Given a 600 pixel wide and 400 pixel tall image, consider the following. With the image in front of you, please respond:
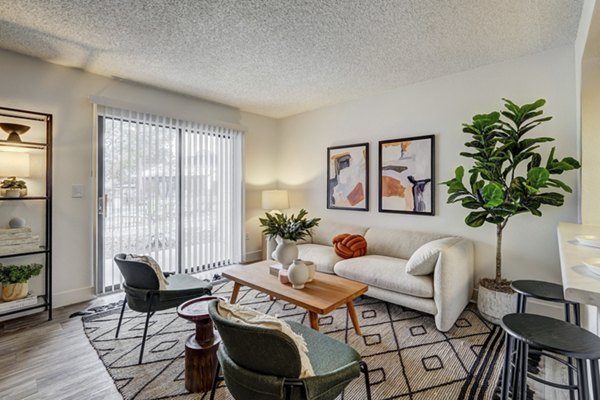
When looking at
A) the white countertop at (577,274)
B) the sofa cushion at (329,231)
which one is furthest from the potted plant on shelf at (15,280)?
the white countertop at (577,274)

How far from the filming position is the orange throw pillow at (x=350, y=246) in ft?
11.0

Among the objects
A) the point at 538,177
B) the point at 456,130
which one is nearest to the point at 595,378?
the point at 538,177

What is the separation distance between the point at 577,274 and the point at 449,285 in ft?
4.84

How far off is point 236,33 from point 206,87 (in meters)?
1.41

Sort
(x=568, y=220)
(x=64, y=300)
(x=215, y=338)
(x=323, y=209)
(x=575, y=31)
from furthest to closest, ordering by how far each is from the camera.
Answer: (x=323, y=209), (x=64, y=300), (x=568, y=220), (x=575, y=31), (x=215, y=338)

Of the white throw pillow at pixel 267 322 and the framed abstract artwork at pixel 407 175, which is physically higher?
the framed abstract artwork at pixel 407 175

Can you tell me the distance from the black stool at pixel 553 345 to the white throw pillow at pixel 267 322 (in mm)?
908

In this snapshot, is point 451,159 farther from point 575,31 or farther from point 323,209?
point 323,209

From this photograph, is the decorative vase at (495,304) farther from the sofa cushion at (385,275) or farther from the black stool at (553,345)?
the black stool at (553,345)

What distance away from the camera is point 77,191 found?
307 centimetres

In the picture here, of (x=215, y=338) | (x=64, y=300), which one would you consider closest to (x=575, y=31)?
(x=215, y=338)

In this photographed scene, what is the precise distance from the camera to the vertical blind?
3.29 m

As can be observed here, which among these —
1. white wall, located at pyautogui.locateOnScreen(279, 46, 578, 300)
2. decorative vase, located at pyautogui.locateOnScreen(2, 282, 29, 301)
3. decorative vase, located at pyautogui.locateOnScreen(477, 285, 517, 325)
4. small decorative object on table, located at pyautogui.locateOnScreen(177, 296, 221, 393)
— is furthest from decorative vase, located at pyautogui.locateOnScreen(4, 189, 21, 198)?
decorative vase, located at pyautogui.locateOnScreen(477, 285, 517, 325)

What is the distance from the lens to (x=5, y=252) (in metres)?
2.45
